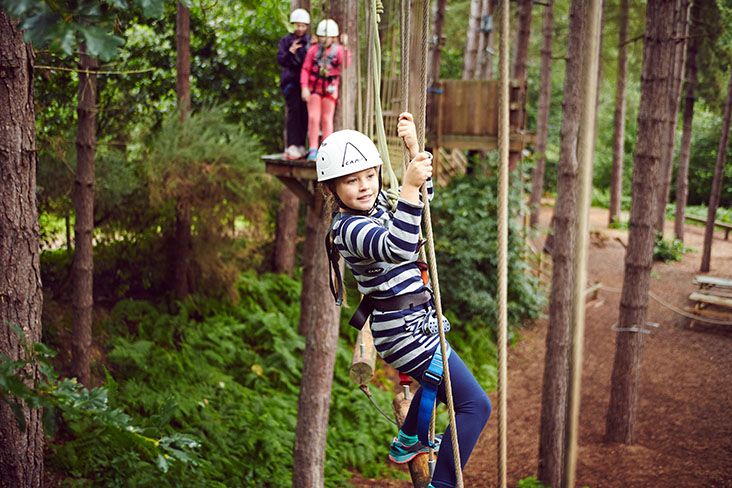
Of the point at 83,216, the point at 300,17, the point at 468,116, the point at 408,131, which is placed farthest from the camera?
the point at 468,116

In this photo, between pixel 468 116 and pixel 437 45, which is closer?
pixel 468 116

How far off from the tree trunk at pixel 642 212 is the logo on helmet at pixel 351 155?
19.3 ft

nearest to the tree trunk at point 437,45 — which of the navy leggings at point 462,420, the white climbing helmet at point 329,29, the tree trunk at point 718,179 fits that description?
the tree trunk at point 718,179

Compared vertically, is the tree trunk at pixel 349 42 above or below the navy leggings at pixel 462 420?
above

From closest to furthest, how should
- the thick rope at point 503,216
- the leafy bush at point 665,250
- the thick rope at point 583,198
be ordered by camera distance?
the thick rope at point 583,198 < the thick rope at point 503,216 < the leafy bush at point 665,250

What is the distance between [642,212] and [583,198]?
7043mm

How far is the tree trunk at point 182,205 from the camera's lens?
28.9ft

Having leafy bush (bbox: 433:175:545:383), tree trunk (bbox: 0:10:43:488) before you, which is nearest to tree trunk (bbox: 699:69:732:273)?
leafy bush (bbox: 433:175:545:383)

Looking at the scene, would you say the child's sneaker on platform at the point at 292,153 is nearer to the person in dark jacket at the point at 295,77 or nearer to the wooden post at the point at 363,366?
the person in dark jacket at the point at 295,77

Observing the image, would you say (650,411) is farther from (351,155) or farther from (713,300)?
(351,155)

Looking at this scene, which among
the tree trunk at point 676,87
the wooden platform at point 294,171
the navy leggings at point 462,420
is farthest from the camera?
the tree trunk at point 676,87

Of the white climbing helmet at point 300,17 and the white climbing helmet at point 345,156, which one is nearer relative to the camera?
the white climbing helmet at point 345,156

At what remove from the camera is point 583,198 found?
1.42 meters

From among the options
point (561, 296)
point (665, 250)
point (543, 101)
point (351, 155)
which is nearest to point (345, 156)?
point (351, 155)
